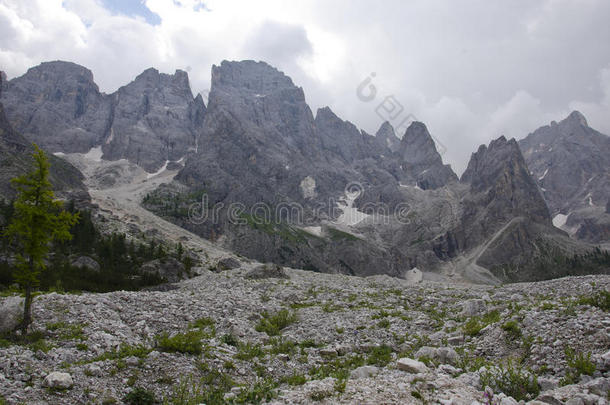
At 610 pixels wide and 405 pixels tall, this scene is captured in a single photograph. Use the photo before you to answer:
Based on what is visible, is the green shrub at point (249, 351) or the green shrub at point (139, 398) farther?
the green shrub at point (249, 351)

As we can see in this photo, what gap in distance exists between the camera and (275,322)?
2312 cm

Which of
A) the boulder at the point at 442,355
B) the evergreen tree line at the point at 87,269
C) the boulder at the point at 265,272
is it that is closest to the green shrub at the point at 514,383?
the boulder at the point at 442,355

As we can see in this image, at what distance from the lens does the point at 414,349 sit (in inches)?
656

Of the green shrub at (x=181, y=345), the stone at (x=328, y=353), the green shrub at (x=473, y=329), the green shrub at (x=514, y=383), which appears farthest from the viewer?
the green shrub at (x=473, y=329)

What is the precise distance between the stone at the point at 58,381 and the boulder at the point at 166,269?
148 feet

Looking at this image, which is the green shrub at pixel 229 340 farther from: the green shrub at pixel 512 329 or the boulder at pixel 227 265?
the boulder at pixel 227 265

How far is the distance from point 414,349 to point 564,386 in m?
7.23

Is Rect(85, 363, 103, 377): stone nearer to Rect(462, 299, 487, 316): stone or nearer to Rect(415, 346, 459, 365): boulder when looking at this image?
Rect(415, 346, 459, 365): boulder

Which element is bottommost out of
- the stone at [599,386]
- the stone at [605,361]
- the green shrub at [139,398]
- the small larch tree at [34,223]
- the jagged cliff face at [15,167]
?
the green shrub at [139,398]

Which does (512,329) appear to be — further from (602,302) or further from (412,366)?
(412,366)

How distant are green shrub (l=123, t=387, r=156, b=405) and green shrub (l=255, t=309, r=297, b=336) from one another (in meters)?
9.90

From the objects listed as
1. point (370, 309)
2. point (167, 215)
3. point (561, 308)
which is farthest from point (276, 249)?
point (561, 308)

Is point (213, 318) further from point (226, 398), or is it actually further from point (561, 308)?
point (561, 308)

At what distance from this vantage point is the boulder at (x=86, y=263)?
170ft
